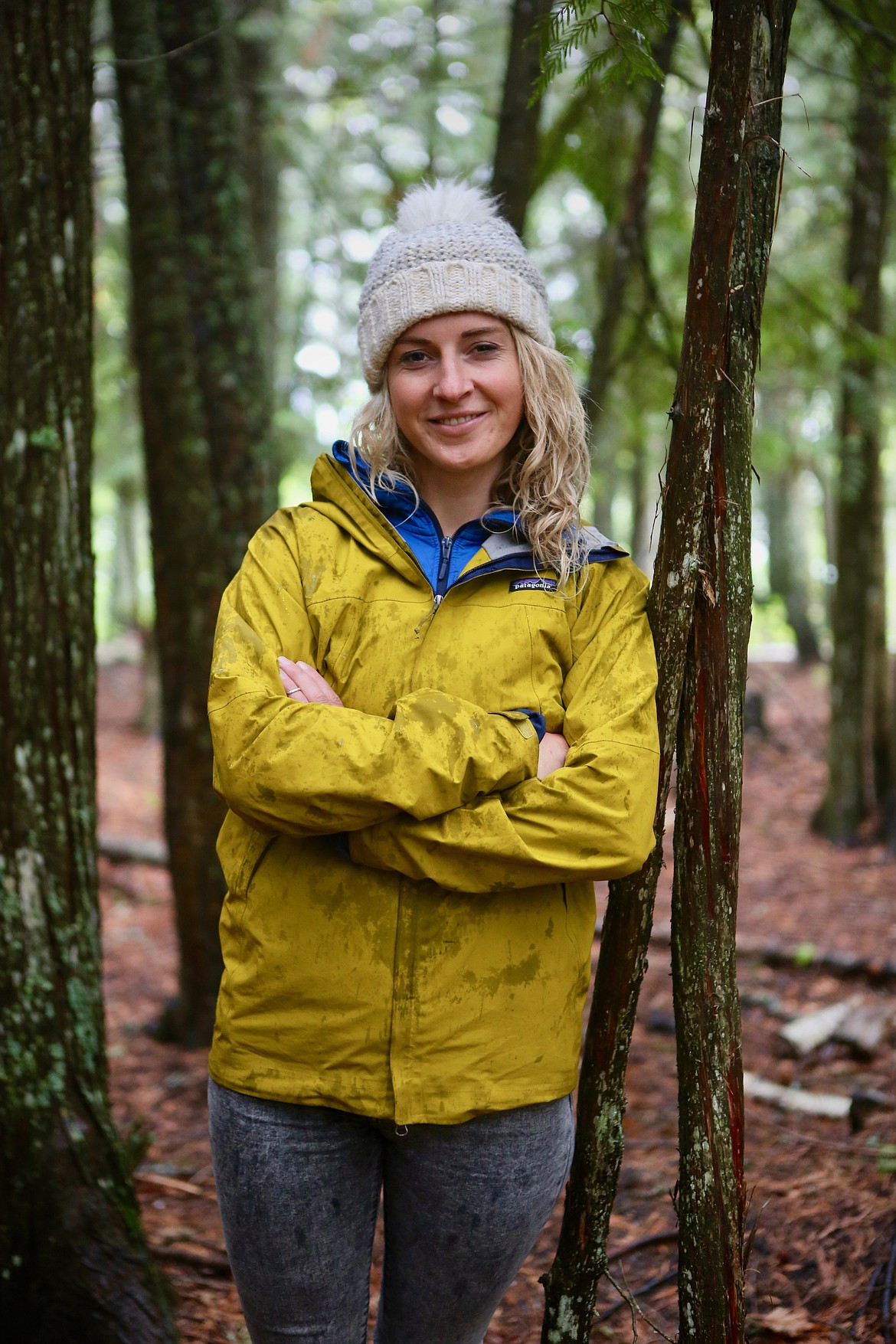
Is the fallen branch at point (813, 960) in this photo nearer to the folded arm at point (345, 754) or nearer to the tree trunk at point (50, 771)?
the tree trunk at point (50, 771)

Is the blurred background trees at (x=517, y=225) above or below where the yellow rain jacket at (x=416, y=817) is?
above

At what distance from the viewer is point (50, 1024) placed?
9.47 ft

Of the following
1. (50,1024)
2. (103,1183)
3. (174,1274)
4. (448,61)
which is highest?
(448,61)

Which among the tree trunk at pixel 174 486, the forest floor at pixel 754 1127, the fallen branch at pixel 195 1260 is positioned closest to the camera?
the forest floor at pixel 754 1127

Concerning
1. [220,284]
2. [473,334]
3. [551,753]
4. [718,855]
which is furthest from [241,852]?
[220,284]

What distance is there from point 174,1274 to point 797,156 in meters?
12.1

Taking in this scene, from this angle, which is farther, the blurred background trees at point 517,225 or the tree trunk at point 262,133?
the tree trunk at point 262,133

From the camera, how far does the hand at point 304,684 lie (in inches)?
83.7

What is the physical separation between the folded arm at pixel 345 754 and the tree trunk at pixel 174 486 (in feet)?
10.5

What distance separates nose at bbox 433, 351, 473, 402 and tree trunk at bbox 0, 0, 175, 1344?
131cm

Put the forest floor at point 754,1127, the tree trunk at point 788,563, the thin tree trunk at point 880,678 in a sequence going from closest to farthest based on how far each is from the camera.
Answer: the forest floor at point 754,1127 < the thin tree trunk at point 880,678 < the tree trunk at point 788,563

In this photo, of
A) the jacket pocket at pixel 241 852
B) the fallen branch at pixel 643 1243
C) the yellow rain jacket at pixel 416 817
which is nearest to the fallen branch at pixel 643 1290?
the fallen branch at pixel 643 1243

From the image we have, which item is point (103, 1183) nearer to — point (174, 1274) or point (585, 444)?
point (174, 1274)

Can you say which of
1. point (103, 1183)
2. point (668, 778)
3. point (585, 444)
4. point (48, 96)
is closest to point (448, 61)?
point (48, 96)
